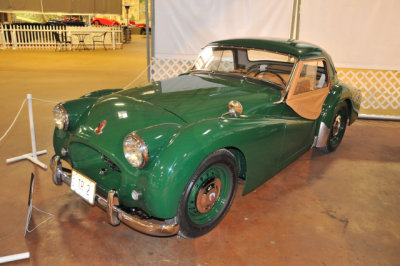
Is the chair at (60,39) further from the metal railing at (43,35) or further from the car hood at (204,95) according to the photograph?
the car hood at (204,95)

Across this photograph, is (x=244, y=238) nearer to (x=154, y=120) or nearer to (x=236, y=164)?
(x=236, y=164)

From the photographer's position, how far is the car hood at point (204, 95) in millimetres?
2760

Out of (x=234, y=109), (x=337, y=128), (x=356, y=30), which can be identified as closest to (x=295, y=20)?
(x=356, y=30)

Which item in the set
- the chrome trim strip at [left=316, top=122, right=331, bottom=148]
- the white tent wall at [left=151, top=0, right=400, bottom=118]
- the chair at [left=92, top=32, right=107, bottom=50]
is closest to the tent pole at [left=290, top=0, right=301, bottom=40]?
the white tent wall at [left=151, top=0, right=400, bottom=118]

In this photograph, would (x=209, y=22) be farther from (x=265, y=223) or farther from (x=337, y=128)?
(x=265, y=223)

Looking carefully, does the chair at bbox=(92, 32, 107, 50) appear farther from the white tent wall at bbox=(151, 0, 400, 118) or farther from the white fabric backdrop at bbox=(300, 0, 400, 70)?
the white fabric backdrop at bbox=(300, 0, 400, 70)

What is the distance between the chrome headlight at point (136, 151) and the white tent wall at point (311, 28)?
17.2ft

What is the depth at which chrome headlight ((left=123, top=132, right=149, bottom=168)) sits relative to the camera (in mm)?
2096

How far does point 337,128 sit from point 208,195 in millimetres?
2845

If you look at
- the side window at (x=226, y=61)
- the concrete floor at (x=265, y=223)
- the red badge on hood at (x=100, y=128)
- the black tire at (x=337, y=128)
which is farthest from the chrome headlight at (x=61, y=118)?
the black tire at (x=337, y=128)

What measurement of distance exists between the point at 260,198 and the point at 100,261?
1.66 meters

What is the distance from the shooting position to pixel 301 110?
11.3 feet

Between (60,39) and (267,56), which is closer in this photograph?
(267,56)

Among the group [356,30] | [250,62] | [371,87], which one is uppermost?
[356,30]
